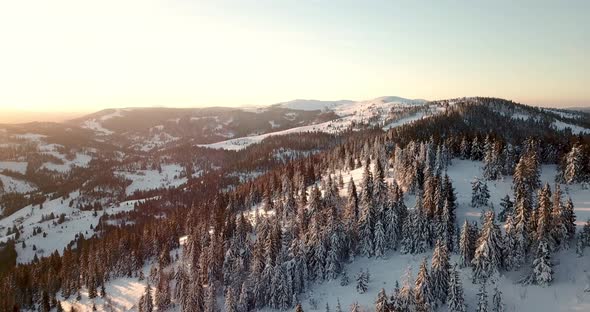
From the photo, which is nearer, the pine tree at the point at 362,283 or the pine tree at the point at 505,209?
the pine tree at the point at 362,283

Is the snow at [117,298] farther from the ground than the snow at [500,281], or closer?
closer

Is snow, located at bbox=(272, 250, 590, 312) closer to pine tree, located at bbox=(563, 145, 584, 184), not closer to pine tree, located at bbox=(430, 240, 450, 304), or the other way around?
pine tree, located at bbox=(430, 240, 450, 304)

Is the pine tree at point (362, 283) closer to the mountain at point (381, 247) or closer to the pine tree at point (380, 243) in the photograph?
the mountain at point (381, 247)

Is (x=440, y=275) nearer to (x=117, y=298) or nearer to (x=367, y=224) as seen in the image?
(x=367, y=224)

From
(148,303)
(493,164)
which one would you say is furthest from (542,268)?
(148,303)

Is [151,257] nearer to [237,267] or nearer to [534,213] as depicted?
[237,267]

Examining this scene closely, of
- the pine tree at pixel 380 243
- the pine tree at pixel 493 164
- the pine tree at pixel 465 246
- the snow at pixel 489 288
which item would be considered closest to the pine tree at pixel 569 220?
the snow at pixel 489 288
